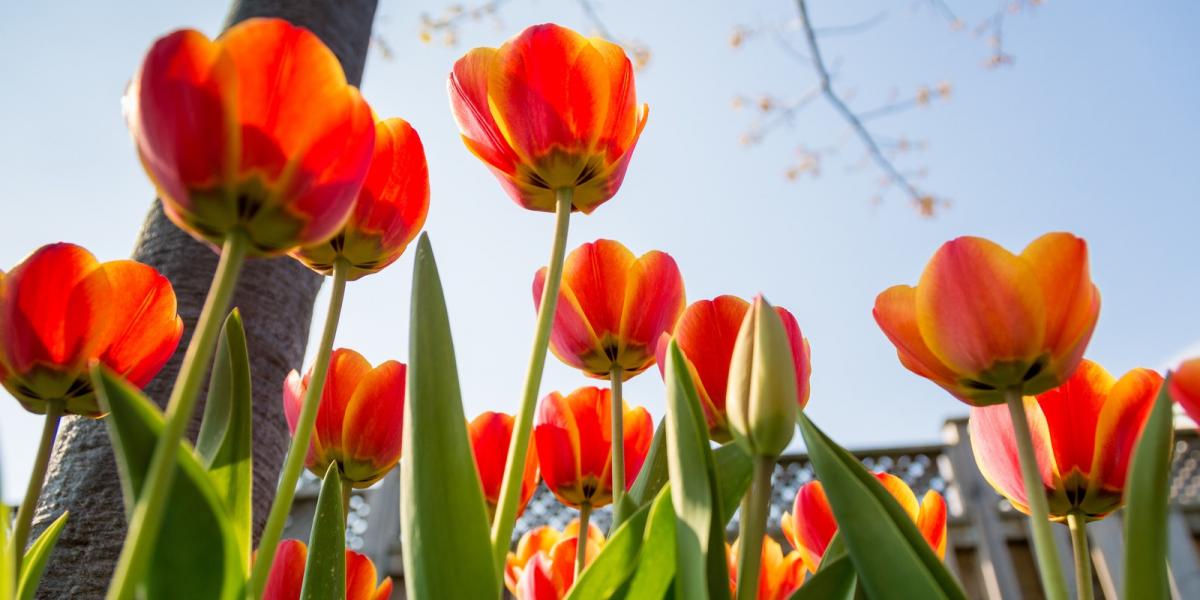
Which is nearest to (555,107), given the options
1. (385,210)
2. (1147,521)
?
(385,210)

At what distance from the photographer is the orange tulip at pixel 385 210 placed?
41 centimetres

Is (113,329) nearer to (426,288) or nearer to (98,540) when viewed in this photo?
(426,288)

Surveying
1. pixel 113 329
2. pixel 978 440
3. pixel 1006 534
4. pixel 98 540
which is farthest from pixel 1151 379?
pixel 1006 534

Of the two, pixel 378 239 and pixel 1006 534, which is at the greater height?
pixel 378 239

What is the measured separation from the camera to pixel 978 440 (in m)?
0.47

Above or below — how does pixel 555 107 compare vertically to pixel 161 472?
above

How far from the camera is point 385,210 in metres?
0.41

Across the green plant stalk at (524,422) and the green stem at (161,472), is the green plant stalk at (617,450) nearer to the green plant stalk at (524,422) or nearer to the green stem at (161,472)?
the green plant stalk at (524,422)

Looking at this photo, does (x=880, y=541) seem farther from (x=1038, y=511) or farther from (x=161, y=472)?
(x=161, y=472)

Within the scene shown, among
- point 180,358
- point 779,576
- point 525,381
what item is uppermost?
point 180,358

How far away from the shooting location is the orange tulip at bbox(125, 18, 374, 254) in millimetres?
277

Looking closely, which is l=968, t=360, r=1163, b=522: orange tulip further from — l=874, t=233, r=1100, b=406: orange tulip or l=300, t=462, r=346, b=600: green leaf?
l=300, t=462, r=346, b=600: green leaf

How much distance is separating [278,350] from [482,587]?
27.8 inches

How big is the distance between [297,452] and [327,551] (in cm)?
10
